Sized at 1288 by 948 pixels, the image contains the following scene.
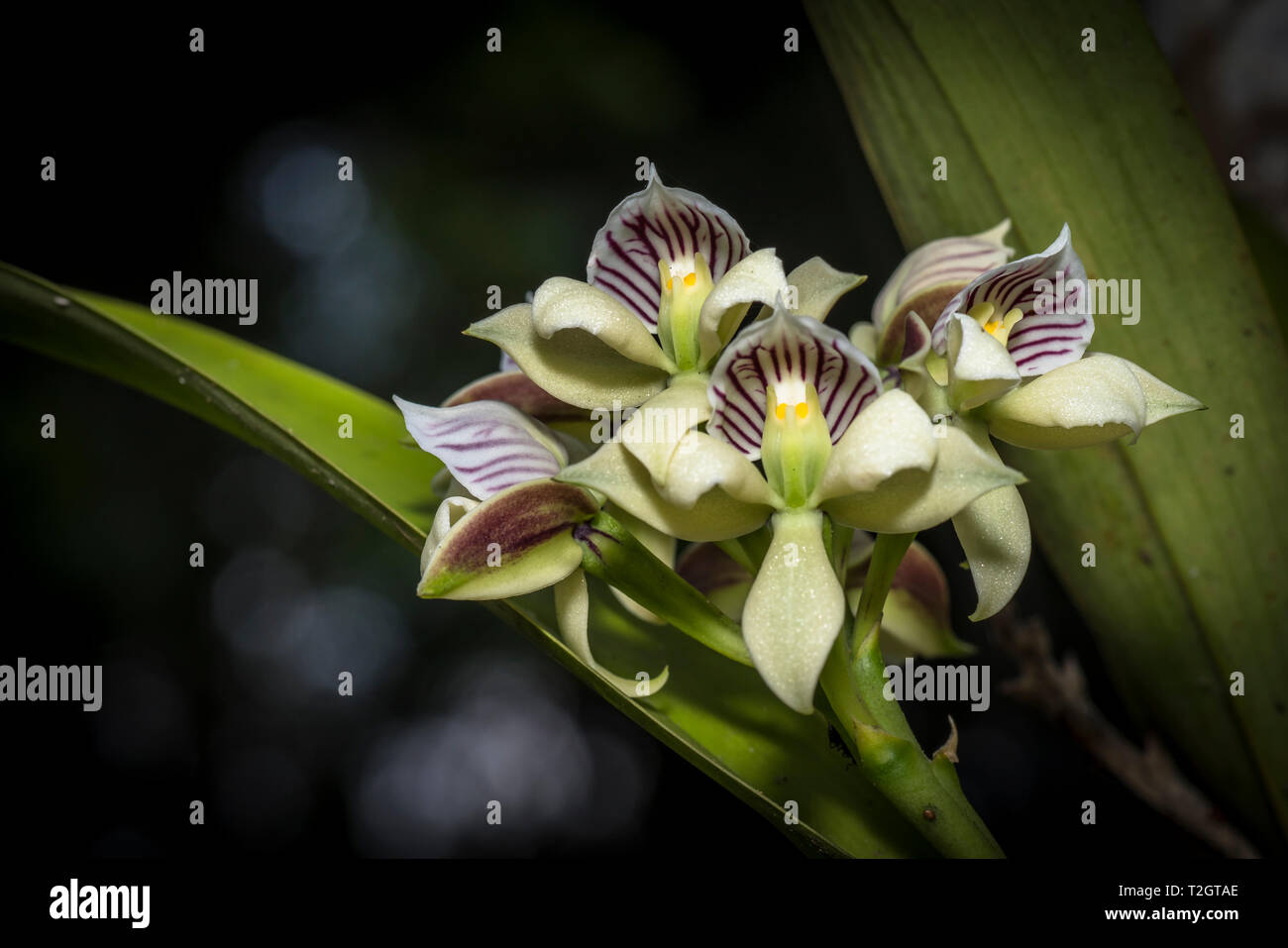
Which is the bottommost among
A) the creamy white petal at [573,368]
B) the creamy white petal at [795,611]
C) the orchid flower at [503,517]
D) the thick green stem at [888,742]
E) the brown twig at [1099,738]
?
the brown twig at [1099,738]

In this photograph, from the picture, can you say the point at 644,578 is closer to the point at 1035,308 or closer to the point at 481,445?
the point at 481,445

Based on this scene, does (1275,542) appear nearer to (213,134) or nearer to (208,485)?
(213,134)

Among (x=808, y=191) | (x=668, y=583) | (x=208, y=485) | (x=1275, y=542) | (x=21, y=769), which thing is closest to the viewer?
(x=668, y=583)

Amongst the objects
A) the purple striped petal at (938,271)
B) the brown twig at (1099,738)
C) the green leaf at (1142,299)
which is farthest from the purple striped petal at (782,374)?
the brown twig at (1099,738)

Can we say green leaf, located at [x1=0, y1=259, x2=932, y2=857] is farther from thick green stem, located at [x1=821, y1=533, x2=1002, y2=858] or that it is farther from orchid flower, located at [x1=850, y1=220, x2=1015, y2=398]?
orchid flower, located at [x1=850, y1=220, x2=1015, y2=398]

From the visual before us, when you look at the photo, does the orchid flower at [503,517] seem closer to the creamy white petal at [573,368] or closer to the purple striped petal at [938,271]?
the creamy white petal at [573,368]

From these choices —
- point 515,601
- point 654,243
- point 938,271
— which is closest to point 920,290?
point 938,271
